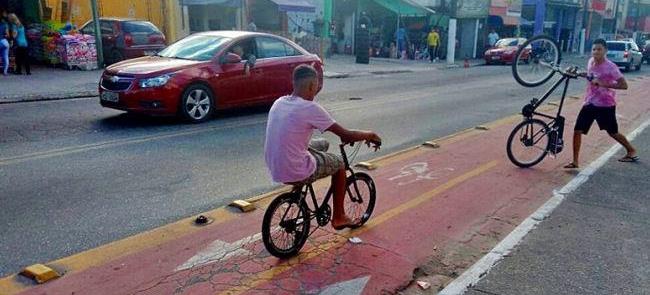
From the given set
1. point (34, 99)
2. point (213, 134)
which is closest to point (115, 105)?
point (213, 134)

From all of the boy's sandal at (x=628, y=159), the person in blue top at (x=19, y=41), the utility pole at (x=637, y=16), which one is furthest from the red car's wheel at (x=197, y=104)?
the utility pole at (x=637, y=16)

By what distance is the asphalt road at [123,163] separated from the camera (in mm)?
4684

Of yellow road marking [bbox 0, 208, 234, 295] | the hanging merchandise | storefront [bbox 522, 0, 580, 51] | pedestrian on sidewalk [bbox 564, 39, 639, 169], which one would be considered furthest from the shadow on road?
storefront [bbox 522, 0, 580, 51]

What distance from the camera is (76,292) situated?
3.54 metres

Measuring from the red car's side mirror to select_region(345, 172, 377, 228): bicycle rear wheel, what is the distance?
5559 mm

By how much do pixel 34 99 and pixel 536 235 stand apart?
10.8 m

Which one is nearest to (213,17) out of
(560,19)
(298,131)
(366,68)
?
(366,68)

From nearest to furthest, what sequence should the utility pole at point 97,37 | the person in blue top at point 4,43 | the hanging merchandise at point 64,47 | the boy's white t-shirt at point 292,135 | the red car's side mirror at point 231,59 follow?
the boy's white t-shirt at point 292,135 < the red car's side mirror at point 231,59 < the person in blue top at point 4,43 < the utility pole at point 97,37 < the hanging merchandise at point 64,47

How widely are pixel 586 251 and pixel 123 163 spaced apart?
206 inches

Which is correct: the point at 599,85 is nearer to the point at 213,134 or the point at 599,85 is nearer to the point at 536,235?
the point at 536,235

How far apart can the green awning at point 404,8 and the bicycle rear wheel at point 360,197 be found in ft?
91.0

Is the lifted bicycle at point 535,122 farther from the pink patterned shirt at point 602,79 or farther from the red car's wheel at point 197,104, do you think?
the red car's wheel at point 197,104

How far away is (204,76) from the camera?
9.52 metres

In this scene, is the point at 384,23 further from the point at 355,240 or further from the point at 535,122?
the point at 355,240
